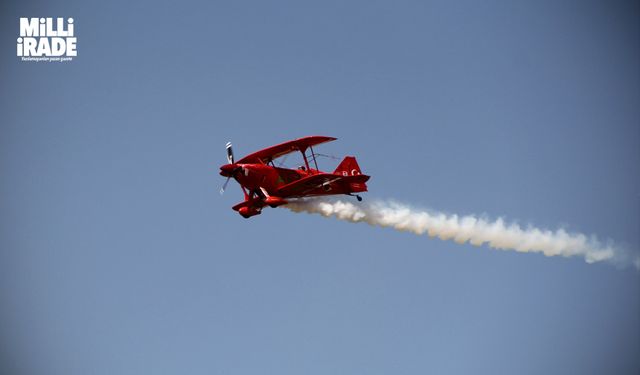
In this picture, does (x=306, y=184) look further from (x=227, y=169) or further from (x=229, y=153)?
(x=229, y=153)

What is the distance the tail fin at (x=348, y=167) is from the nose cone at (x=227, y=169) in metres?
5.11

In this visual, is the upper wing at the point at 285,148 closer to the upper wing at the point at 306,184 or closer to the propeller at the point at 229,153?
the propeller at the point at 229,153

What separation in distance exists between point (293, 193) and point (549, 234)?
16393mm

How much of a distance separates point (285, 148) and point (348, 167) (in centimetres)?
300

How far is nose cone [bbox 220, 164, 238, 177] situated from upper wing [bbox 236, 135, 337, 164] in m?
1.90

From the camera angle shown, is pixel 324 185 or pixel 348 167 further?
pixel 348 167

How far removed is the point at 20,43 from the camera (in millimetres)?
58938

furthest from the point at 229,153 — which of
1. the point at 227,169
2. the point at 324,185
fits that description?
the point at 324,185

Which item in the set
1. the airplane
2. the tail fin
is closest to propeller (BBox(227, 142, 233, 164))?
the airplane

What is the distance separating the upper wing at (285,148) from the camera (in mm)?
37656

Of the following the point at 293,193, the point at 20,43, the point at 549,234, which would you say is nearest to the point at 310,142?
the point at 293,193

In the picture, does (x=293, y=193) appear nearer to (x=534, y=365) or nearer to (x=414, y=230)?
(x=414, y=230)

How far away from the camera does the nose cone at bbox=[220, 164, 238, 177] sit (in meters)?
35.4

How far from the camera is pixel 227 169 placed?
116ft
